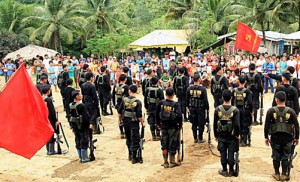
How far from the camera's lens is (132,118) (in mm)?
9258

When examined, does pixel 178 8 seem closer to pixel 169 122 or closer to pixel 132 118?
pixel 132 118

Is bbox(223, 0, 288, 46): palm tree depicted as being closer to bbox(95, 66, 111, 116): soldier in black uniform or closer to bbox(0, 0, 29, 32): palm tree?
bbox(0, 0, 29, 32): palm tree

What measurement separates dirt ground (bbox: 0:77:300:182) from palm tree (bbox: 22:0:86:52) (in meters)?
26.8

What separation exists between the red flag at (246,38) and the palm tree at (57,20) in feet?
76.8

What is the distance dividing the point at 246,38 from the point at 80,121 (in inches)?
346

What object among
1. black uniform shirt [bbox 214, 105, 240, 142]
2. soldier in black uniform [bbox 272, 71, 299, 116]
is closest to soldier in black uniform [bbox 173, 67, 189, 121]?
soldier in black uniform [bbox 272, 71, 299, 116]

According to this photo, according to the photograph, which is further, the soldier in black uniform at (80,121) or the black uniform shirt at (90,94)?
the black uniform shirt at (90,94)

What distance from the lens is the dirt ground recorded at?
8617 millimetres

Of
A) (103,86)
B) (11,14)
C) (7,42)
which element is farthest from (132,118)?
(11,14)

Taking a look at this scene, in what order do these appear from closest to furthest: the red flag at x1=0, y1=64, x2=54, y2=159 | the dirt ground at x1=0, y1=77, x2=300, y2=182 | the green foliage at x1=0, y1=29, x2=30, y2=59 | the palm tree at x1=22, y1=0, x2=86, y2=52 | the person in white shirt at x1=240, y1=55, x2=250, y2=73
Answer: the red flag at x1=0, y1=64, x2=54, y2=159
the dirt ground at x1=0, y1=77, x2=300, y2=182
the person in white shirt at x1=240, y1=55, x2=250, y2=73
the green foliage at x1=0, y1=29, x2=30, y2=59
the palm tree at x1=22, y1=0, x2=86, y2=52

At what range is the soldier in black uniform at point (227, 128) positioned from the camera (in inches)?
319

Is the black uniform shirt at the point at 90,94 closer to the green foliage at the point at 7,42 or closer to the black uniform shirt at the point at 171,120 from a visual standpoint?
the black uniform shirt at the point at 171,120

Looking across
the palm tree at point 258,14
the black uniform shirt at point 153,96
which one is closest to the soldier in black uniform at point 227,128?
the black uniform shirt at point 153,96

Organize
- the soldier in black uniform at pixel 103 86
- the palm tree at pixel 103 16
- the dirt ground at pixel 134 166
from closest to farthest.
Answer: the dirt ground at pixel 134 166, the soldier in black uniform at pixel 103 86, the palm tree at pixel 103 16
